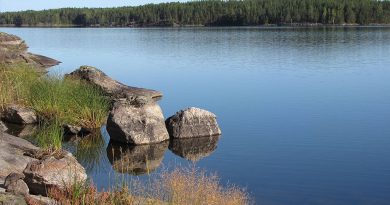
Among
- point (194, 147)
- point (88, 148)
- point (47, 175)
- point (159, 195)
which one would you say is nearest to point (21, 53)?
point (88, 148)

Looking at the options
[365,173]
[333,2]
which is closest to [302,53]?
[365,173]

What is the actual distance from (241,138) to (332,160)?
335 centimetres

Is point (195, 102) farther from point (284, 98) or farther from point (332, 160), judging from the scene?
point (332, 160)

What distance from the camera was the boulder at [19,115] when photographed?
18.4m

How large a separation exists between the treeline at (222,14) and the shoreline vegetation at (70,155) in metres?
116

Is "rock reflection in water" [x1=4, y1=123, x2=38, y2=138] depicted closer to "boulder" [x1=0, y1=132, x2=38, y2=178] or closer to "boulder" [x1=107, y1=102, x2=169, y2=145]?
"boulder" [x1=107, y1=102, x2=169, y2=145]

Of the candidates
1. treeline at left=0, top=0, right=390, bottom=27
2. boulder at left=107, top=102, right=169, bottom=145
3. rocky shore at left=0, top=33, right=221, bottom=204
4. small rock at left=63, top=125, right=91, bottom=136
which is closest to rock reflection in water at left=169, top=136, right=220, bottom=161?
rocky shore at left=0, top=33, right=221, bottom=204

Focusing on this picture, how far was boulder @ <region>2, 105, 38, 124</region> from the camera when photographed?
60.4ft

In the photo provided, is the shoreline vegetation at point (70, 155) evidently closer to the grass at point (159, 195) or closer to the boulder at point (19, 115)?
the grass at point (159, 195)

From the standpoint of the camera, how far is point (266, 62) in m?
42.7

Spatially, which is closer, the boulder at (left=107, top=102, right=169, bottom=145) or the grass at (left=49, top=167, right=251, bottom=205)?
the grass at (left=49, top=167, right=251, bottom=205)

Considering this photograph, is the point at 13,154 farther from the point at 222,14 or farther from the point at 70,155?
the point at 222,14

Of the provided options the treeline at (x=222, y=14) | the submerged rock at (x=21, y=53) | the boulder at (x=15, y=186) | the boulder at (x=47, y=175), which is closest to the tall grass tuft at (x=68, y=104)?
the boulder at (x=47, y=175)

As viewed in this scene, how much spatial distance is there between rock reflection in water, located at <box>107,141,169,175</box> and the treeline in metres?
117
